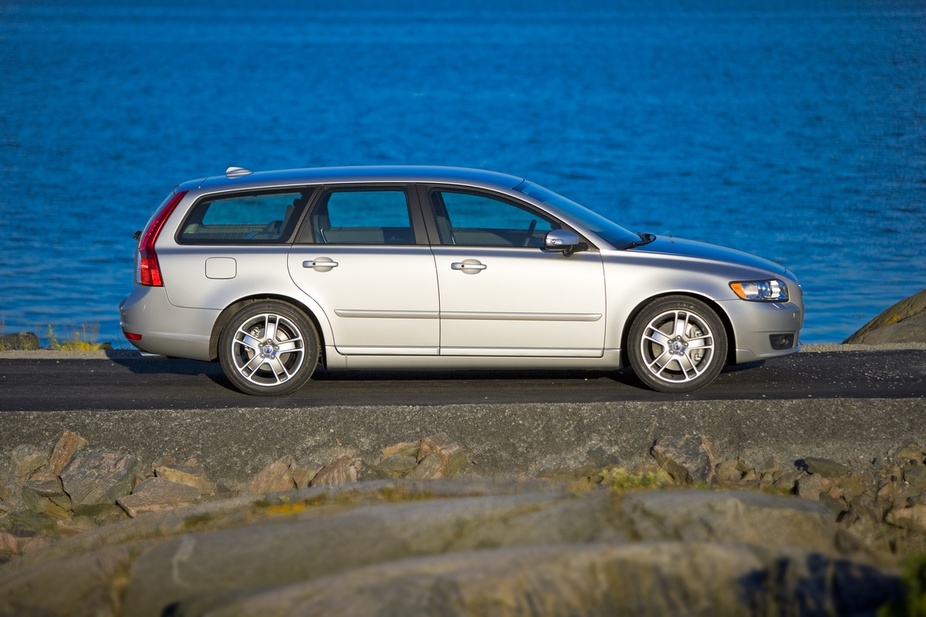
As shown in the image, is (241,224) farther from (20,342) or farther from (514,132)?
(514,132)

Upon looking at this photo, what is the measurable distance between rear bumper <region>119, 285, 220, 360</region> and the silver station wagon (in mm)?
11

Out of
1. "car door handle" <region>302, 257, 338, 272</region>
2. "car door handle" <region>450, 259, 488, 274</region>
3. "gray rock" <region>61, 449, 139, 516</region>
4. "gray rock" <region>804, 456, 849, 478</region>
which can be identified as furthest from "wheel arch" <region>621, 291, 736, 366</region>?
"gray rock" <region>61, 449, 139, 516</region>

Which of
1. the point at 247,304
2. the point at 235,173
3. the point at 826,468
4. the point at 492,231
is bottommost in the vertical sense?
the point at 826,468

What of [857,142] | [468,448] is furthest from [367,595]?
[857,142]

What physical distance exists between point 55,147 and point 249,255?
39.7 metres

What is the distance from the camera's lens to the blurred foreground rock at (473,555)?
5145 millimetres

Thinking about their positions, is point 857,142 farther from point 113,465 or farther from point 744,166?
point 113,465

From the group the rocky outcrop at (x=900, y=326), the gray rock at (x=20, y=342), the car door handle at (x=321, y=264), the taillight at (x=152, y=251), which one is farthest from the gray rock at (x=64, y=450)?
the rocky outcrop at (x=900, y=326)

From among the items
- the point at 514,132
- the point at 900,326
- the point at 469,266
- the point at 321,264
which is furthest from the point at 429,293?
the point at 514,132

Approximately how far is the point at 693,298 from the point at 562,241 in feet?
3.70

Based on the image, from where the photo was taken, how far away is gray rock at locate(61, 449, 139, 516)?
8.53 meters

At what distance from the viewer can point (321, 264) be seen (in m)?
9.27

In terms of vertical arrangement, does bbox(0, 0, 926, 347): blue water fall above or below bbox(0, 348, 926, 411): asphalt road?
above

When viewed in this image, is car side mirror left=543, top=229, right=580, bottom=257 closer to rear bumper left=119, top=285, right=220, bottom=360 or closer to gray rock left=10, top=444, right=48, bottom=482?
rear bumper left=119, top=285, right=220, bottom=360
